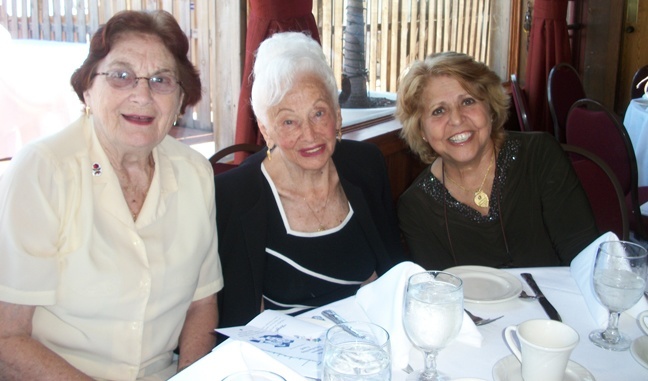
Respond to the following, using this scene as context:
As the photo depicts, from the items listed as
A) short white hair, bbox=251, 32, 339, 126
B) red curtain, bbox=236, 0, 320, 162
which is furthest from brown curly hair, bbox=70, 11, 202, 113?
red curtain, bbox=236, 0, 320, 162

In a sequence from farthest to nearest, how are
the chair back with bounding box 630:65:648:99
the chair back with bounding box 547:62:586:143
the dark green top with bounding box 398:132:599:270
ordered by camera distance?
the chair back with bounding box 630:65:648:99, the chair back with bounding box 547:62:586:143, the dark green top with bounding box 398:132:599:270

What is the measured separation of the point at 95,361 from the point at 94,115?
→ 611mm

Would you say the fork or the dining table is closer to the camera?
the dining table

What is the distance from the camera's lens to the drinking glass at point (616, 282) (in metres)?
1.26

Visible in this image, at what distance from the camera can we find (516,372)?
1.18 m

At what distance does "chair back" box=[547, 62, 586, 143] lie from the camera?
4.41 metres

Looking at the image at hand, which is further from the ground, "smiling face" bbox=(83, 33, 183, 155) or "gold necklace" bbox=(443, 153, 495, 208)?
"smiling face" bbox=(83, 33, 183, 155)

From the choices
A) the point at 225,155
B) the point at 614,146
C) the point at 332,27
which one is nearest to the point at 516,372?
the point at 225,155

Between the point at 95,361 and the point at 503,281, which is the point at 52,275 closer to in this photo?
the point at 95,361

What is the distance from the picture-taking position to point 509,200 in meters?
2.12

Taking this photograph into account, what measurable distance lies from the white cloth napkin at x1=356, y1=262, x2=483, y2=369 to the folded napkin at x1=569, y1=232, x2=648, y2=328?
0.96 feet

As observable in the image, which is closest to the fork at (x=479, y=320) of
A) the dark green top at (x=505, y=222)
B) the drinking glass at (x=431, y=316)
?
the drinking glass at (x=431, y=316)

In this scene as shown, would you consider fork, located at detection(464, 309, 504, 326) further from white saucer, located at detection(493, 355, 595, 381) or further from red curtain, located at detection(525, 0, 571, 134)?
red curtain, located at detection(525, 0, 571, 134)

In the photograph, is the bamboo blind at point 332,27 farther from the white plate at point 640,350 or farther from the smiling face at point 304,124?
the white plate at point 640,350
